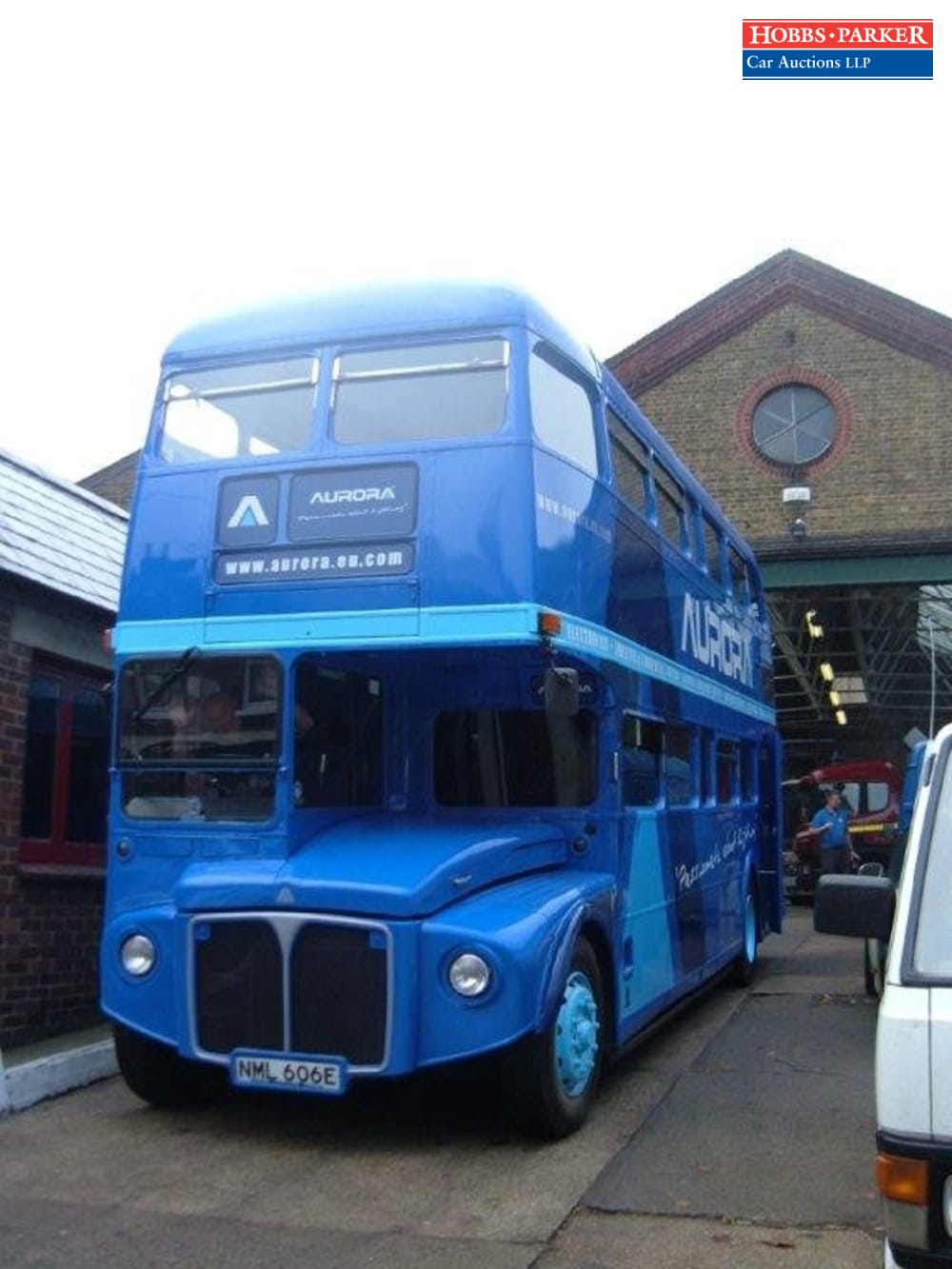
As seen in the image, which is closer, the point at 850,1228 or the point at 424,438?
the point at 850,1228

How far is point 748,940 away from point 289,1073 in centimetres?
710

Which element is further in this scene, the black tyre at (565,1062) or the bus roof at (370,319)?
the bus roof at (370,319)

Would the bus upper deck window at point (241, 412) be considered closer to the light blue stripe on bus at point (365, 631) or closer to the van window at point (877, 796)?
the light blue stripe on bus at point (365, 631)

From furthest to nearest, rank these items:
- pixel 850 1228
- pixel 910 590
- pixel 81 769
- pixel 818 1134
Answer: pixel 910 590
pixel 81 769
pixel 818 1134
pixel 850 1228

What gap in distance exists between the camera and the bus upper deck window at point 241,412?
24.1ft

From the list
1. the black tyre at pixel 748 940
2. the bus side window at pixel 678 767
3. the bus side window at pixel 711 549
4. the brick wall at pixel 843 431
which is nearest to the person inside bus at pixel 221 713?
the bus side window at pixel 678 767

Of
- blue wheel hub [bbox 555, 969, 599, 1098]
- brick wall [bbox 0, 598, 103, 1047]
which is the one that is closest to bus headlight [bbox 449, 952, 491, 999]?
blue wheel hub [bbox 555, 969, 599, 1098]

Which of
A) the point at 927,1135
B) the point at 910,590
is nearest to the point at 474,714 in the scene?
the point at 927,1135

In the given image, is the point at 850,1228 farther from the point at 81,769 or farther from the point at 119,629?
the point at 81,769

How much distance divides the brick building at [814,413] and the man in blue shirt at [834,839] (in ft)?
11.5

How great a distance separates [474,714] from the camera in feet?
25.3

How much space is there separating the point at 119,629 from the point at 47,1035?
3291 millimetres

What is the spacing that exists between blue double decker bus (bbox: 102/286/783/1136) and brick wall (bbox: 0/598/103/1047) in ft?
5.88

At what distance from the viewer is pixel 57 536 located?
32.2 feet
